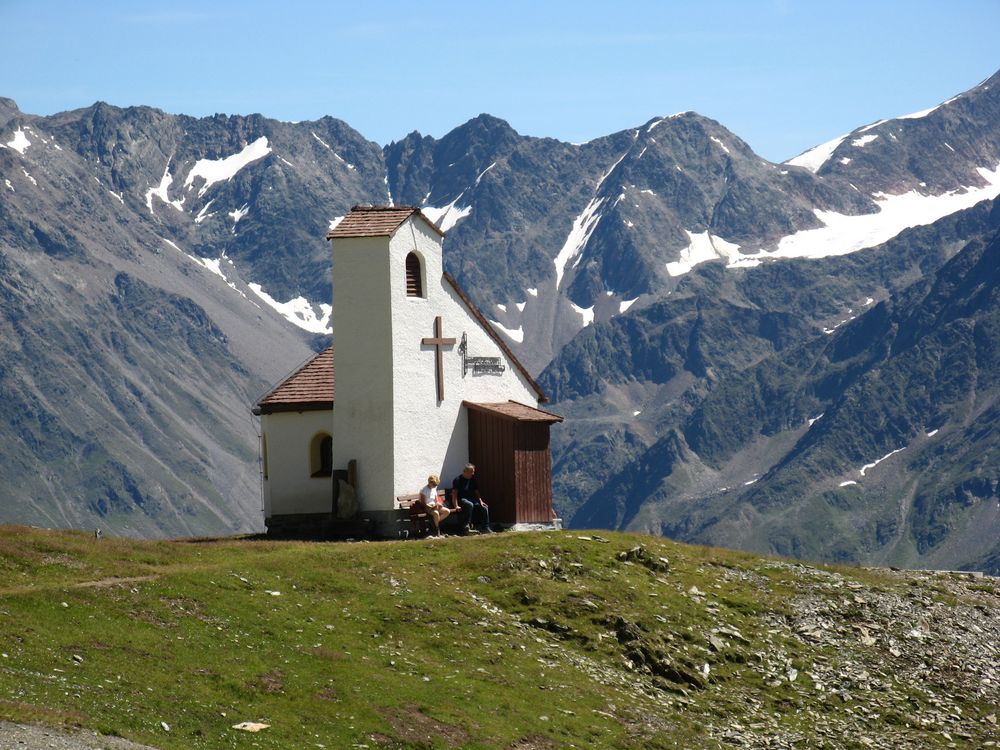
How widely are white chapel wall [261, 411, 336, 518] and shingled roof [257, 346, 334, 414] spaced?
1.13 feet

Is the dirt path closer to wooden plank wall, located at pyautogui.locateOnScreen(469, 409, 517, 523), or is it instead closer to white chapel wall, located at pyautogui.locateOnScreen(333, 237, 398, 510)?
white chapel wall, located at pyautogui.locateOnScreen(333, 237, 398, 510)

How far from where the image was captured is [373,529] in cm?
5609

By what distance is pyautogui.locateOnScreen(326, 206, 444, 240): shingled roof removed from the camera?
56.8 meters

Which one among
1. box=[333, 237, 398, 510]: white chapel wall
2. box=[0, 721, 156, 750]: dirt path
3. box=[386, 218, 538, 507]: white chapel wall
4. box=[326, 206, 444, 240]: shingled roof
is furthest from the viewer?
box=[326, 206, 444, 240]: shingled roof

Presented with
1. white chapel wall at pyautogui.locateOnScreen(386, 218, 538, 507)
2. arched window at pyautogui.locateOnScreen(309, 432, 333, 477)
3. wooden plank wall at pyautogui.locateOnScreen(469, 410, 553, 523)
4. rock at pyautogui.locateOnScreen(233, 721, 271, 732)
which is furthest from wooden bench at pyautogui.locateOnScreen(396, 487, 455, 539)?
rock at pyautogui.locateOnScreen(233, 721, 271, 732)

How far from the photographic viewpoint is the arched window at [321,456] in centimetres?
6069

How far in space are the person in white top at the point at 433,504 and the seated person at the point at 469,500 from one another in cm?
92

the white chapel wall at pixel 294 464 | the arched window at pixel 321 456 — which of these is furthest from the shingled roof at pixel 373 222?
the arched window at pixel 321 456

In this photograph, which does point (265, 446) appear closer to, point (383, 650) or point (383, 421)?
point (383, 421)

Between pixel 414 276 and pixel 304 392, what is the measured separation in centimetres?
671

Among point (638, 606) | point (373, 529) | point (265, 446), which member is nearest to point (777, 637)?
point (638, 606)

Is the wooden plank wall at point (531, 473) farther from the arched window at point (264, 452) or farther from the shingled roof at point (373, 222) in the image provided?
the arched window at point (264, 452)

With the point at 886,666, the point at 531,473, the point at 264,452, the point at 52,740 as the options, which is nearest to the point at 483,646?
the point at 886,666

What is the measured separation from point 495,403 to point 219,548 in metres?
14.8
